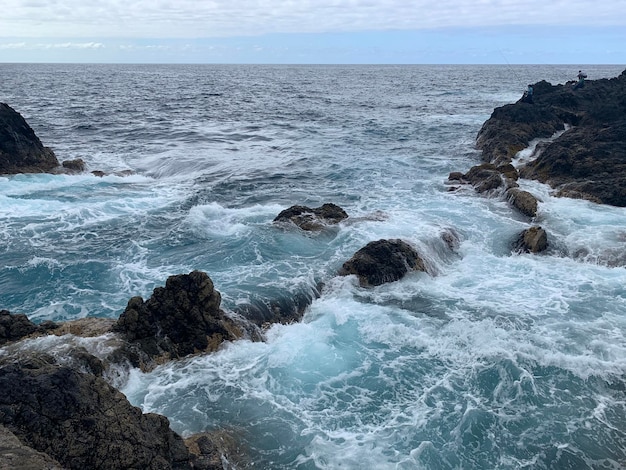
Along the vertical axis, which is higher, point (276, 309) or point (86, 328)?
point (86, 328)

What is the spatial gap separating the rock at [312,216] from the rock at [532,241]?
743 cm

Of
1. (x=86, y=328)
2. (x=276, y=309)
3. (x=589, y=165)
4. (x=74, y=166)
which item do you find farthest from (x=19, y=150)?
(x=589, y=165)

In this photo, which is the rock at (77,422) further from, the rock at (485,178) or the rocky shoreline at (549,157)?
the rock at (485,178)

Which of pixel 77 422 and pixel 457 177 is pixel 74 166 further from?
pixel 77 422

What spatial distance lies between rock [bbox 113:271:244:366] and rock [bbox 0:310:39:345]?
6.45 feet

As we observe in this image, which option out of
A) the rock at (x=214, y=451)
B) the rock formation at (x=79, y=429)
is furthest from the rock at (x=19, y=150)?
the rock at (x=214, y=451)

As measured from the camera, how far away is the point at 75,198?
79.9 feet

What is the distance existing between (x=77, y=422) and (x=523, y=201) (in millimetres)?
21211

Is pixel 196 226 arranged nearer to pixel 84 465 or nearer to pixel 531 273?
pixel 531 273

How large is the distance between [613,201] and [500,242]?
7.67 m

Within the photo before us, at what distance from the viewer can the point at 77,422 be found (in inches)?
265

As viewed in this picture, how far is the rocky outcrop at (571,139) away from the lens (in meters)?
24.5

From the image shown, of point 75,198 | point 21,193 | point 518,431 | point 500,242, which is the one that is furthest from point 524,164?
point 21,193

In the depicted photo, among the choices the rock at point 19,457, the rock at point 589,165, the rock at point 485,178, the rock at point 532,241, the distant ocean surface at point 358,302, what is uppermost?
the rock at point 19,457
